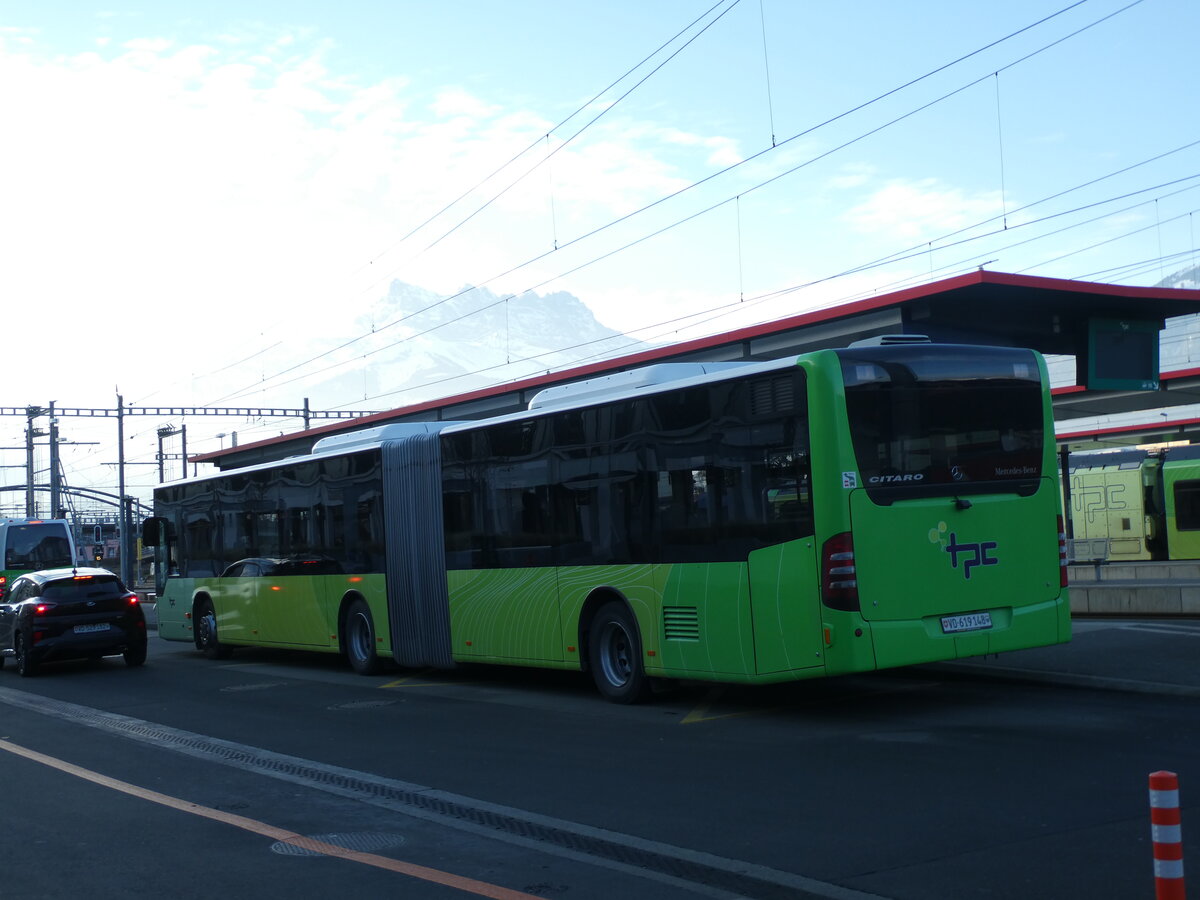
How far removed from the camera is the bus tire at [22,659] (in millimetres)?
19281

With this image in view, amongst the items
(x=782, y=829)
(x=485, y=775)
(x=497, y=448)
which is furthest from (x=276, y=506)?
(x=782, y=829)

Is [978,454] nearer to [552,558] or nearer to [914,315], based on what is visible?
[552,558]

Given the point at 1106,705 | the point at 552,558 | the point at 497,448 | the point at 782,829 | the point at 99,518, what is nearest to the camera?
the point at 782,829

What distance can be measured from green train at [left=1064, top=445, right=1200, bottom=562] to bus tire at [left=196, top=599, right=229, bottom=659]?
21.5m

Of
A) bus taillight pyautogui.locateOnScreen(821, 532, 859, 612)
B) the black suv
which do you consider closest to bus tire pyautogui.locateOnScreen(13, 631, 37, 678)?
the black suv

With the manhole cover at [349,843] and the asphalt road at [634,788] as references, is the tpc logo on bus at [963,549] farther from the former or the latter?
the manhole cover at [349,843]

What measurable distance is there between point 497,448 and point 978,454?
577 centimetres

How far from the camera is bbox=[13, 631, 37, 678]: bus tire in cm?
1928

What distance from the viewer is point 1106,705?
11.2m

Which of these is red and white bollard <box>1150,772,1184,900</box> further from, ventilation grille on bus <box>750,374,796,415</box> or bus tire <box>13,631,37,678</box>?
bus tire <box>13,631,37,678</box>

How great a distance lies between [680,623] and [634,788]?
11.2ft

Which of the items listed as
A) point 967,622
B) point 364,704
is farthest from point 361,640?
point 967,622

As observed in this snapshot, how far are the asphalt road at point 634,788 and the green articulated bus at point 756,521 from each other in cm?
72

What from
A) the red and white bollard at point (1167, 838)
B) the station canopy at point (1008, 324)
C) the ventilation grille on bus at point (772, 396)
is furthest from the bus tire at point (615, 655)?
the red and white bollard at point (1167, 838)
